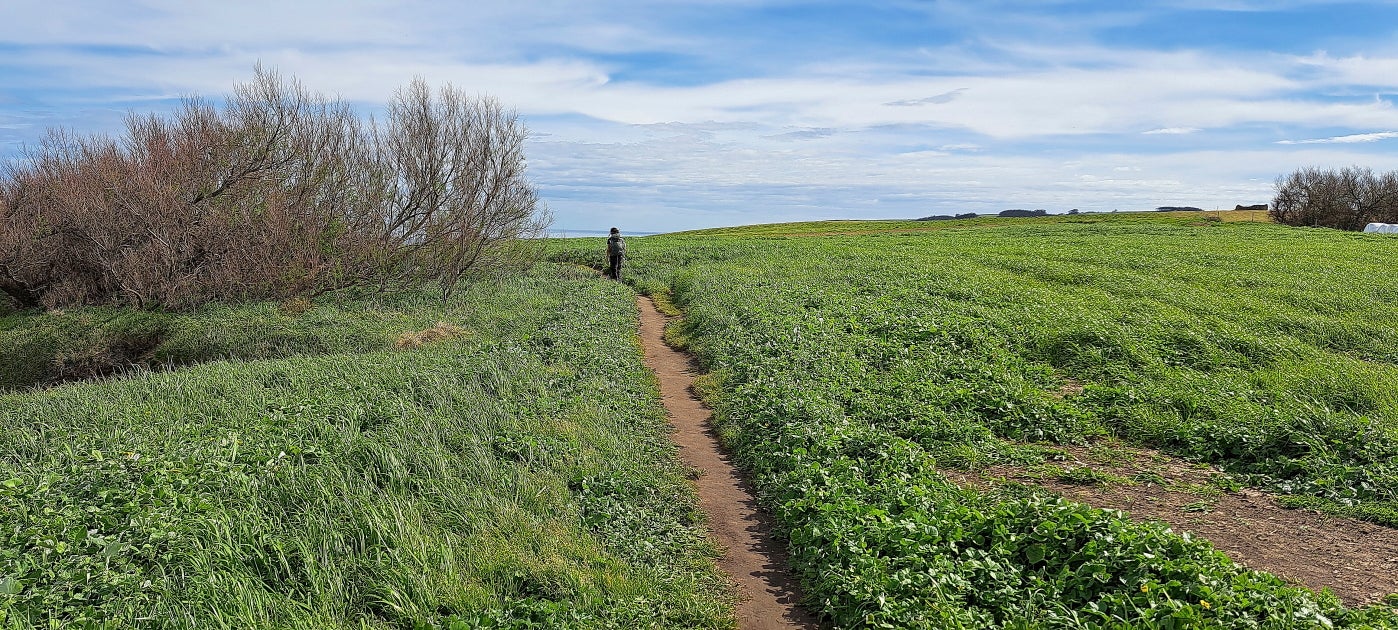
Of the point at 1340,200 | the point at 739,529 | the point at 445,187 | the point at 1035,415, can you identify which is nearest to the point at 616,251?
the point at 445,187

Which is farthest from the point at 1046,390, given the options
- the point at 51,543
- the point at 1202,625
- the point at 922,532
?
the point at 51,543

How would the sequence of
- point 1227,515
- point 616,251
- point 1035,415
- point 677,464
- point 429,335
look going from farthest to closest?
point 616,251 < point 429,335 < point 1035,415 < point 677,464 < point 1227,515

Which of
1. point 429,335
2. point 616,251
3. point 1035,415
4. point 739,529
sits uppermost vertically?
point 616,251

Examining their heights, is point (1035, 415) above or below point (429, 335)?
below

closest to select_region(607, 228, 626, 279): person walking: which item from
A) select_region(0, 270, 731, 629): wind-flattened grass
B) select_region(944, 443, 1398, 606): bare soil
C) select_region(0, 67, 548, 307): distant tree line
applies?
select_region(0, 67, 548, 307): distant tree line

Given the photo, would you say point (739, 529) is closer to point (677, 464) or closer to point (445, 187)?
point (677, 464)

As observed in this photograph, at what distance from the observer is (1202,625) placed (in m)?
5.09

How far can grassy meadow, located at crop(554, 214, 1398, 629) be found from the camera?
575cm

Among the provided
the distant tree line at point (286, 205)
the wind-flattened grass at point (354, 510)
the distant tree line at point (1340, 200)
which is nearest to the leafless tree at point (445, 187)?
the distant tree line at point (286, 205)

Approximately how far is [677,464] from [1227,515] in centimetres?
572

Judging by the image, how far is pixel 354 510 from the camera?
23.2ft

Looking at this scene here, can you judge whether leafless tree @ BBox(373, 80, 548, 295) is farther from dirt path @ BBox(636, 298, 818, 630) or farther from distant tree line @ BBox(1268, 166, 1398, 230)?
distant tree line @ BBox(1268, 166, 1398, 230)

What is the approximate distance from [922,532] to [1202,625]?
6.62ft

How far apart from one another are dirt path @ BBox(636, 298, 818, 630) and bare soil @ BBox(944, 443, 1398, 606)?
7.83 ft
